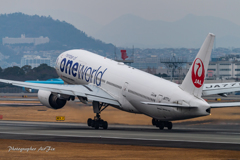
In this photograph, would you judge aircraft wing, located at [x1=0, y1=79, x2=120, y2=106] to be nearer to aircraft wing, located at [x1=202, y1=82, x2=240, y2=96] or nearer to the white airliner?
the white airliner

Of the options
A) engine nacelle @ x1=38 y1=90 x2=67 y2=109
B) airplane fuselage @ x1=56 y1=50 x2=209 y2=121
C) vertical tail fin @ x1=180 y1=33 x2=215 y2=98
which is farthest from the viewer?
engine nacelle @ x1=38 y1=90 x2=67 y2=109

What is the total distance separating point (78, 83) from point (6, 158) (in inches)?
992

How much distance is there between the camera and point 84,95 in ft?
131

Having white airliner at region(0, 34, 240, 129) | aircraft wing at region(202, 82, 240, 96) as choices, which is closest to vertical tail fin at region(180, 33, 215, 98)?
white airliner at region(0, 34, 240, 129)

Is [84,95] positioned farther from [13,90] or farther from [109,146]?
[13,90]

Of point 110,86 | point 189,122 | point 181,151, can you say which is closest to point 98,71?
point 110,86

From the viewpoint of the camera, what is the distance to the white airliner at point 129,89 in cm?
3183

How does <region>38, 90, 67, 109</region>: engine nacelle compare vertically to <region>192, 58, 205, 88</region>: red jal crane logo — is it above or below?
below

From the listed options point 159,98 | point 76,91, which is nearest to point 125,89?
point 76,91

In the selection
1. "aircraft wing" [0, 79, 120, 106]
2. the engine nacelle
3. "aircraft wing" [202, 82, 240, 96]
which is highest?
"aircraft wing" [202, 82, 240, 96]

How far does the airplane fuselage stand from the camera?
107 ft

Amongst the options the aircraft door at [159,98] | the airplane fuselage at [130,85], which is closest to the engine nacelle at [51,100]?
the airplane fuselage at [130,85]

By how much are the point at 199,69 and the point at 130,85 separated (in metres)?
8.21

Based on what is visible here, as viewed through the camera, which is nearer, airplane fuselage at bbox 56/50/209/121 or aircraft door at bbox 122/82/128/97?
airplane fuselage at bbox 56/50/209/121
